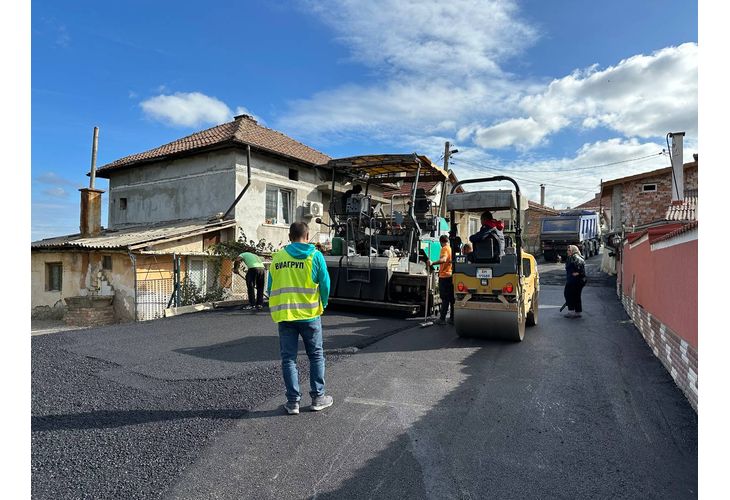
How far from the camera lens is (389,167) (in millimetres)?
9797

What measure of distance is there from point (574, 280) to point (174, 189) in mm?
13529

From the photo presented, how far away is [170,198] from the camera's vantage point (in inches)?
642

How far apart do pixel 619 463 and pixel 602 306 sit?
28.7 feet

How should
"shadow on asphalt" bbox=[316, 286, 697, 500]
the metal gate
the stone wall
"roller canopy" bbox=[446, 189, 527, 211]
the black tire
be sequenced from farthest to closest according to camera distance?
the metal gate, the black tire, "roller canopy" bbox=[446, 189, 527, 211], the stone wall, "shadow on asphalt" bbox=[316, 286, 697, 500]

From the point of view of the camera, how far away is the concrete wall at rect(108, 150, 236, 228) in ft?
48.8

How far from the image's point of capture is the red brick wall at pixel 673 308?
4.26 m

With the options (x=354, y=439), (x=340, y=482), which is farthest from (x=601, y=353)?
(x=340, y=482)

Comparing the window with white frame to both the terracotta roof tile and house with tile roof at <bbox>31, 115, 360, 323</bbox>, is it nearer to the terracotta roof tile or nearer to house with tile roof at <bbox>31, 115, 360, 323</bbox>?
house with tile roof at <bbox>31, 115, 360, 323</bbox>

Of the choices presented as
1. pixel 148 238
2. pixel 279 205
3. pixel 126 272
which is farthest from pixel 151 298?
pixel 279 205

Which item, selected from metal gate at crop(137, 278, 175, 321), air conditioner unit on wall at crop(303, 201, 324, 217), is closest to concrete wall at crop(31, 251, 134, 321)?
metal gate at crop(137, 278, 175, 321)

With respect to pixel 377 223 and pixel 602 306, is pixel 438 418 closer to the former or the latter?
pixel 377 223

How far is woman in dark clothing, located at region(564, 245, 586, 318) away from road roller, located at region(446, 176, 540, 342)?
275 centimetres

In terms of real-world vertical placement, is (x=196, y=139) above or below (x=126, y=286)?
above

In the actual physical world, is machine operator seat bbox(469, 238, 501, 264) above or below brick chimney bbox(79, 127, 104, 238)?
below
